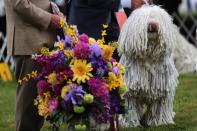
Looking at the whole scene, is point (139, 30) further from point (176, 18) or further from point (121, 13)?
point (176, 18)

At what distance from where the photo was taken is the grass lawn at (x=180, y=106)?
6371 millimetres

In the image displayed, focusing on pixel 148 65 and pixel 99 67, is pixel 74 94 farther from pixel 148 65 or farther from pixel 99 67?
pixel 148 65

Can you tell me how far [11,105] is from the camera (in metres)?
8.16

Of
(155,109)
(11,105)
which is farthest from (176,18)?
(155,109)

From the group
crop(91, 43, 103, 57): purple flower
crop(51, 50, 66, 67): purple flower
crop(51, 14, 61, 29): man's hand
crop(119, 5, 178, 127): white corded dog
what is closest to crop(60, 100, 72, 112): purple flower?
crop(51, 50, 66, 67): purple flower

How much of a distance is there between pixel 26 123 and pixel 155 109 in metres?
1.67

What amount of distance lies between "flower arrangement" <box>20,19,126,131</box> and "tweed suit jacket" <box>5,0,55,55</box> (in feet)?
1.65

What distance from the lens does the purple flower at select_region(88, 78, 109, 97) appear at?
430cm

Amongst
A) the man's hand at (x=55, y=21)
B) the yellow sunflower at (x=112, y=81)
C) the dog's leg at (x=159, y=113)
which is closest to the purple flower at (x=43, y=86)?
the yellow sunflower at (x=112, y=81)

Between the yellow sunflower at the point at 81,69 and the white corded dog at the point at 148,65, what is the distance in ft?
5.55

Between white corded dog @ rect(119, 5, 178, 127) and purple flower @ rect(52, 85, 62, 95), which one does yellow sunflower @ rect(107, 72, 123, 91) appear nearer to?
purple flower @ rect(52, 85, 62, 95)

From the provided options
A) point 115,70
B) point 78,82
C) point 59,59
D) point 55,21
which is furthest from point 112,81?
point 55,21

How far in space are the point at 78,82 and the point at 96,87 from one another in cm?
13

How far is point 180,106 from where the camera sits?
755 cm
